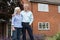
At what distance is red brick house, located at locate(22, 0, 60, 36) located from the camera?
55.3 feet

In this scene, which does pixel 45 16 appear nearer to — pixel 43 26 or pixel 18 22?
pixel 43 26

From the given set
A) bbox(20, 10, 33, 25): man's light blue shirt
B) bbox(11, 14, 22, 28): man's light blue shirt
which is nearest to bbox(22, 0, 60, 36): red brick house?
bbox(20, 10, 33, 25): man's light blue shirt

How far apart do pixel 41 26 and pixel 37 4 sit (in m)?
1.71

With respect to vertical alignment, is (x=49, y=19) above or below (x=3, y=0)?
below

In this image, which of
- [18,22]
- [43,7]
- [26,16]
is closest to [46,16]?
[43,7]

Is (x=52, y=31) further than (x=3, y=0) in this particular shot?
Yes

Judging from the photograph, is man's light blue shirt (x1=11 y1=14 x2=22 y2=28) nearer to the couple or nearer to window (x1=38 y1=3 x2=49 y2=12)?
the couple

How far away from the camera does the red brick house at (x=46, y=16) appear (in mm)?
16859

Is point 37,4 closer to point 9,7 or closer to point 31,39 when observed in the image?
point 9,7

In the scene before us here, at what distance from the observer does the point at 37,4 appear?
56.2 feet

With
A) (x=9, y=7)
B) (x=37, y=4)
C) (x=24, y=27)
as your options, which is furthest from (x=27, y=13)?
(x=37, y=4)

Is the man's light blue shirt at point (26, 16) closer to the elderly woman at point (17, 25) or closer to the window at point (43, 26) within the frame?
the elderly woman at point (17, 25)

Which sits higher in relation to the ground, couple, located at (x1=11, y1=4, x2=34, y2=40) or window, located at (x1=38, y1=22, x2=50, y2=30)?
couple, located at (x1=11, y1=4, x2=34, y2=40)

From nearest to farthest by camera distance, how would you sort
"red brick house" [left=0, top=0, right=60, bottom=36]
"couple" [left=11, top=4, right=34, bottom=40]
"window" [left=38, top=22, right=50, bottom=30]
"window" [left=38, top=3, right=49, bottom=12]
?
1. "couple" [left=11, top=4, right=34, bottom=40]
2. "red brick house" [left=0, top=0, right=60, bottom=36]
3. "window" [left=38, top=22, right=50, bottom=30]
4. "window" [left=38, top=3, right=49, bottom=12]
